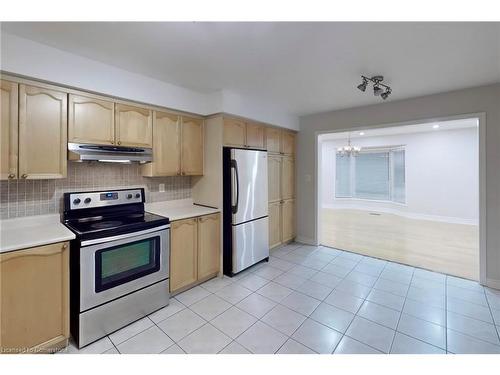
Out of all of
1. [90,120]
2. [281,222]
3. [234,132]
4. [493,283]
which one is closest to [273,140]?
[234,132]

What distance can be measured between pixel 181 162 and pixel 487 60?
3.34m

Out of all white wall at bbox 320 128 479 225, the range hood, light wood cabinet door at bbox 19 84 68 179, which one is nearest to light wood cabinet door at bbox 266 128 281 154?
the range hood

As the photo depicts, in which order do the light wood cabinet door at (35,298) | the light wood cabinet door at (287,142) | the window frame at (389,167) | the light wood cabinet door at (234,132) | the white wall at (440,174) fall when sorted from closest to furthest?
the light wood cabinet door at (35,298)
the light wood cabinet door at (234,132)
the light wood cabinet door at (287,142)
the white wall at (440,174)
the window frame at (389,167)

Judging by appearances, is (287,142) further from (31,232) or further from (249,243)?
(31,232)

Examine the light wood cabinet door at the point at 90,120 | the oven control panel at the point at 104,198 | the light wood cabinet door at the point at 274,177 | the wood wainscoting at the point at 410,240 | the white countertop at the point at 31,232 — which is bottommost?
the wood wainscoting at the point at 410,240

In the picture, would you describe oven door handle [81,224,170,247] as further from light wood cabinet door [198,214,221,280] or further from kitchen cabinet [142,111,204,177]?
kitchen cabinet [142,111,204,177]

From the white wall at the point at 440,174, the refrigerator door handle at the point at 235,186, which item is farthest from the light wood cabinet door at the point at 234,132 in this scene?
the white wall at the point at 440,174

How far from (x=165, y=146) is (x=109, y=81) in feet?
2.76

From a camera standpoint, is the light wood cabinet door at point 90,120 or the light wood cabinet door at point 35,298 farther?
the light wood cabinet door at point 90,120

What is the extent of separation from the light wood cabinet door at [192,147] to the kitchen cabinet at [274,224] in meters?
1.47

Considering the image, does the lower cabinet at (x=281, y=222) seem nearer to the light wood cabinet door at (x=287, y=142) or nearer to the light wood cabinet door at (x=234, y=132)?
the light wood cabinet door at (x=287, y=142)

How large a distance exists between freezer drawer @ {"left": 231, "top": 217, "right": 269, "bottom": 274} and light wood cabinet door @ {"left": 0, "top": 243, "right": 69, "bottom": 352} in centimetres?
180

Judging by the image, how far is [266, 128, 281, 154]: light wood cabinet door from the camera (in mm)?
3929

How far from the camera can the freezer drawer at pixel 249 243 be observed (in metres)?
3.13
